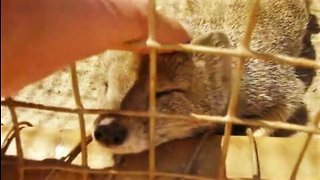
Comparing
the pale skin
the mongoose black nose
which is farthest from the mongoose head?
the pale skin

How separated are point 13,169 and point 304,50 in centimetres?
114

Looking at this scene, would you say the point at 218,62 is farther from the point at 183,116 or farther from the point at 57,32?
the point at 57,32

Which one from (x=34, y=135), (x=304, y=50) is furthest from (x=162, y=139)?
(x=304, y=50)

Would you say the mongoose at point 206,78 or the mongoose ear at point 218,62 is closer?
the mongoose at point 206,78

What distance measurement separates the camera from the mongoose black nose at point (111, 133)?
1450mm

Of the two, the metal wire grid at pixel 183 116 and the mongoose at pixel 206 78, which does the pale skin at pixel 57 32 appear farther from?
the mongoose at pixel 206 78

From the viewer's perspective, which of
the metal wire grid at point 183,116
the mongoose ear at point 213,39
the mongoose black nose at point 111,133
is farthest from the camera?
the mongoose ear at point 213,39

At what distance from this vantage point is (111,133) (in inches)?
57.7

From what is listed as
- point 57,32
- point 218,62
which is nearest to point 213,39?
point 218,62

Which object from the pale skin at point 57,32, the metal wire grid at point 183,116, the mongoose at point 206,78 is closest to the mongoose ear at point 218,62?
the mongoose at point 206,78

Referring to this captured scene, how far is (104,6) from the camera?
47.6 inches

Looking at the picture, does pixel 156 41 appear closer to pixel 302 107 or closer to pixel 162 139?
pixel 162 139

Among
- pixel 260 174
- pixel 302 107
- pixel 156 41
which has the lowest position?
pixel 260 174

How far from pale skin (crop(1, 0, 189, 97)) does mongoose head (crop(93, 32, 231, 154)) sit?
0.25 metres
